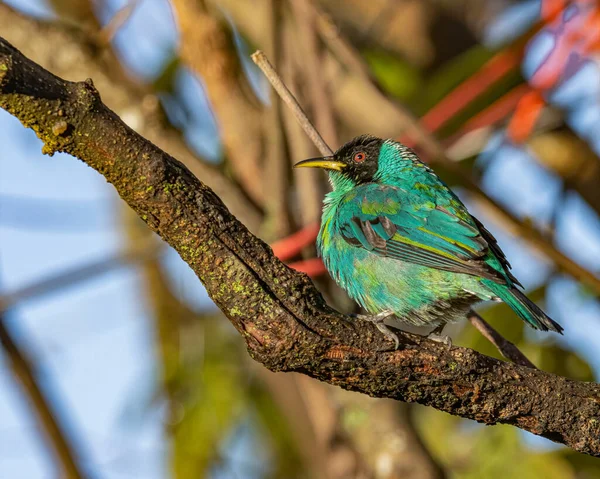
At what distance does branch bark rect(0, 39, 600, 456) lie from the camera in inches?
93.8

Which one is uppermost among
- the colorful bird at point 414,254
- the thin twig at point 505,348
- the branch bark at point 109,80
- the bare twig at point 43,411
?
the branch bark at point 109,80

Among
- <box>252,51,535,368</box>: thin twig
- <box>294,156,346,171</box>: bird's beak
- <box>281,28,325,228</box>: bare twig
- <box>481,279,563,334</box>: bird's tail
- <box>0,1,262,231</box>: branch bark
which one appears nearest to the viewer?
<box>252,51,535,368</box>: thin twig

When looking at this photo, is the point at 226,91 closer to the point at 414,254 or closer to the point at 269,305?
the point at 414,254

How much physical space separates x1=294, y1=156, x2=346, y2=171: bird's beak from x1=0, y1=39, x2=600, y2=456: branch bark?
169 centimetres

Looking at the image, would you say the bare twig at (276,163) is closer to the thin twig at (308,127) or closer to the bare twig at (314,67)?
the bare twig at (314,67)

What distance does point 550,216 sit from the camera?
209 inches

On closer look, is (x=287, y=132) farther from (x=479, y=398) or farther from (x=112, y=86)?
(x=479, y=398)

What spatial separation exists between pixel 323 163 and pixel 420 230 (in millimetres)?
751

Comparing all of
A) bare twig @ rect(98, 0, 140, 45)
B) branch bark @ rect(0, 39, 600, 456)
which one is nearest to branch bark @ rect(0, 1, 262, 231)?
bare twig @ rect(98, 0, 140, 45)

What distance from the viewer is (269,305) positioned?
2.61 m

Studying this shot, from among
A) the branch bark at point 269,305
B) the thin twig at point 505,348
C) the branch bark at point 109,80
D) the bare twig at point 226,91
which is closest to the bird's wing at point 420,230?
the thin twig at point 505,348

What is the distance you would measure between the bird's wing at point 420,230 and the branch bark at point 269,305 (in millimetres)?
789

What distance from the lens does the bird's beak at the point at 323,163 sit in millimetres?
4386

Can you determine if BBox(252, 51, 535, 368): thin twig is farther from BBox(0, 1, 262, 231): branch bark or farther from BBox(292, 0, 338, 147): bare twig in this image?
BBox(0, 1, 262, 231): branch bark
